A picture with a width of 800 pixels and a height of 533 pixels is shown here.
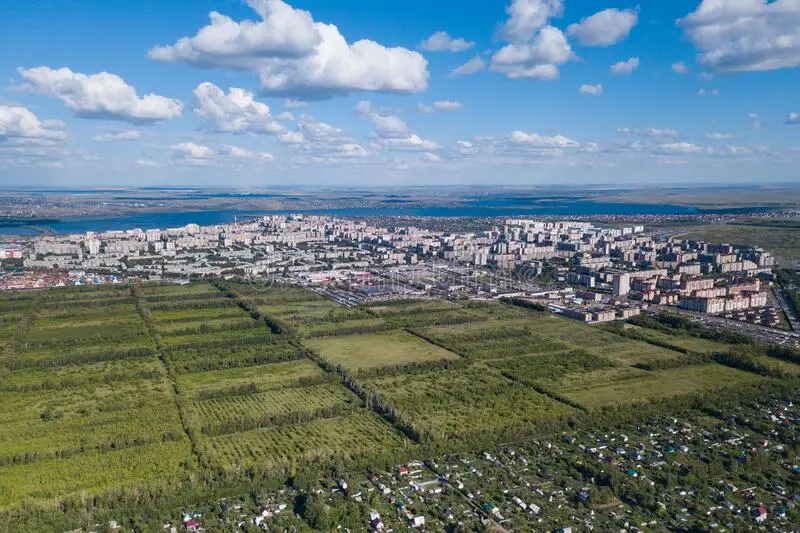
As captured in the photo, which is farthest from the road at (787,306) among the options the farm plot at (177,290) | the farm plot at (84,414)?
the farm plot at (177,290)

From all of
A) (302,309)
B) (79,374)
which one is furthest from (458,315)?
(79,374)

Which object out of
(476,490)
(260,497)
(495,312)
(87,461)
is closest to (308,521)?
(260,497)

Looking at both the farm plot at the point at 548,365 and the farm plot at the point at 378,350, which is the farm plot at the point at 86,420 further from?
the farm plot at the point at 548,365

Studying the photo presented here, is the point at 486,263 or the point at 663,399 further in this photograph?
the point at 486,263

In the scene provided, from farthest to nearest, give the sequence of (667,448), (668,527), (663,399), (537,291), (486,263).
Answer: (486,263) → (537,291) → (663,399) → (667,448) → (668,527)

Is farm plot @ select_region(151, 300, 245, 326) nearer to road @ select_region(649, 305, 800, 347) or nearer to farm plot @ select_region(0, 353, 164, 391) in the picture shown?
farm plot @ select_region(0, 353, 164, 391)

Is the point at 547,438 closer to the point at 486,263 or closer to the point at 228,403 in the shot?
the point at 228,403
